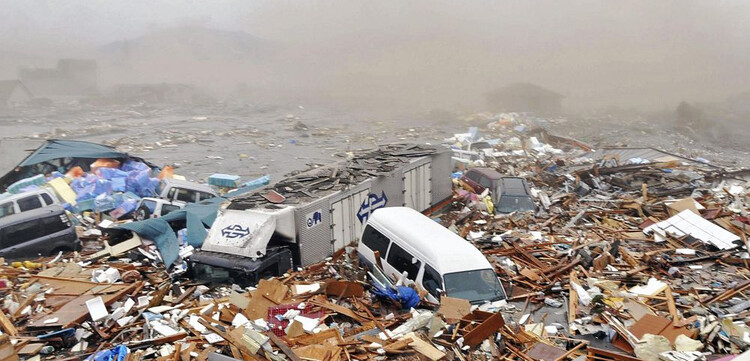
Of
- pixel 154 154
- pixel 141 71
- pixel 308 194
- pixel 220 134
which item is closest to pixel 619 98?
pixel 220 134

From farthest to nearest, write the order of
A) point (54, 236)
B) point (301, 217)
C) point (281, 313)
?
1. point (54, 236)
2. point (301, 217)
3. point (281, 313)

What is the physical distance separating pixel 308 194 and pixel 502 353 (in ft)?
15.2

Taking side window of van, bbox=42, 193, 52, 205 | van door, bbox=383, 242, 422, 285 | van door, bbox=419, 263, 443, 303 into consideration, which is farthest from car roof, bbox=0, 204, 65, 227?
van door, bbox=419, 263, 443, 303

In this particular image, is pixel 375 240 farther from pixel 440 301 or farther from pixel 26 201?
pixel 26 201

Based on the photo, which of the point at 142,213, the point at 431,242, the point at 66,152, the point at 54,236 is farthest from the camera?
the point at 66,152

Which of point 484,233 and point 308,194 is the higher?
point 308,194

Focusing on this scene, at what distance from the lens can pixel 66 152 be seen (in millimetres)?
15688

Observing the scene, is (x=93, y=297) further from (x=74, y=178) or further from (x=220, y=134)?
(x=220, y=134)

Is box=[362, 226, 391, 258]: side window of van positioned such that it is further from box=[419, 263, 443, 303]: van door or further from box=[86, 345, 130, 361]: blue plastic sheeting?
box=[86, 345, 130, 361]: blue plastic sheeting

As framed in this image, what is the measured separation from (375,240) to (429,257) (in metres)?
1.46

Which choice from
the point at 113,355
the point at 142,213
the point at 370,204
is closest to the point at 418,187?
the point at 370,204

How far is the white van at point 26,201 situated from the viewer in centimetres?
1120

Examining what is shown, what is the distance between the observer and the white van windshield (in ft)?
23.1

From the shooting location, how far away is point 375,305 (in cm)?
695
